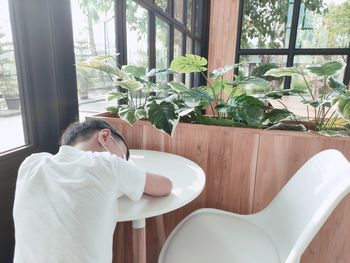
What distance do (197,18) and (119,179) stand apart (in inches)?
161

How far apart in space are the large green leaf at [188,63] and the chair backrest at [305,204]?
2.63 feet

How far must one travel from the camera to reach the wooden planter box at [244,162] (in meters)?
1.15

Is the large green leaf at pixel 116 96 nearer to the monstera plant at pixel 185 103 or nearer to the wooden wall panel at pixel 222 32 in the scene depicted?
the monstera plant at pixel 185 103

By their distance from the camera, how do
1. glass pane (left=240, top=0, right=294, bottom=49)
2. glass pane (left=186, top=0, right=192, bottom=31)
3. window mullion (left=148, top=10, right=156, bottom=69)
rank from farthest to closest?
glass pane (left=240, top=0, right=294, bottom=49)
glass pane (left=186, top=0, right=192, bottom=31)
window mullion (left=148, top=10, right=156, bottom=69)

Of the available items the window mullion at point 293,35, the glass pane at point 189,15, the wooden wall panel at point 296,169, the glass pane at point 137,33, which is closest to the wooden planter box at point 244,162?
the wooden wall panel at point 296,169

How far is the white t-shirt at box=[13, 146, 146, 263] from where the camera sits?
1.98 feet

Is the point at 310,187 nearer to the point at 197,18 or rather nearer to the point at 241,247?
the point at 241,247

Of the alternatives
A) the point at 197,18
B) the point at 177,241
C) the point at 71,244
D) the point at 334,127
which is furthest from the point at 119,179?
the point at 197,18

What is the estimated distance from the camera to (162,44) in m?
2.62

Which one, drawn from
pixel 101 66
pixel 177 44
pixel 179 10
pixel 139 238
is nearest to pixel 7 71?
pixel 101 66

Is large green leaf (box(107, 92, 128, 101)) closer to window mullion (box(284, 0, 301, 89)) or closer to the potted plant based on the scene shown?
the potted plant

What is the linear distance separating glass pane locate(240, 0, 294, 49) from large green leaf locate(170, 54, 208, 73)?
141 inches

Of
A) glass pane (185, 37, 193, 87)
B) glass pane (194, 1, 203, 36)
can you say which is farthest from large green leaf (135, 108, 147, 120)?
glass pane (194, 1, 203, 36)

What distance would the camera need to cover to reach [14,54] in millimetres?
1071
